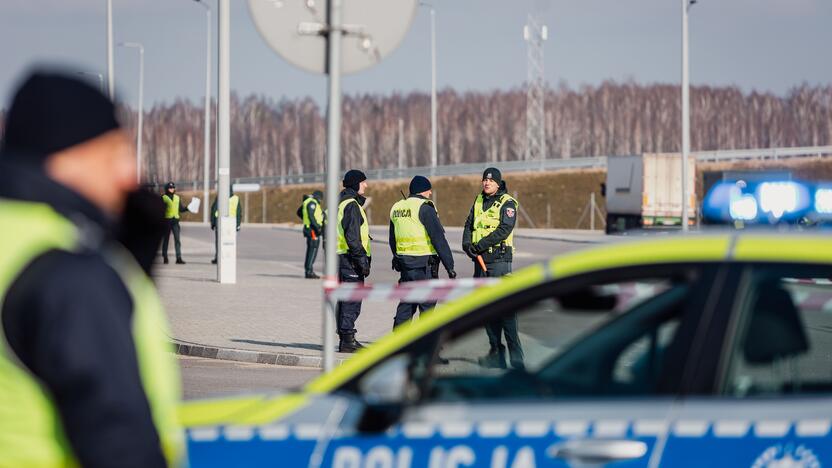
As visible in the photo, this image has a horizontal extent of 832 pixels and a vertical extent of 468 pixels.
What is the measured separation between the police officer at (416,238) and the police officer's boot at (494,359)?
1622 millimetres

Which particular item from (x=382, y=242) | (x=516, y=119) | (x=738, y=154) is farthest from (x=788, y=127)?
(x=382, y=242)

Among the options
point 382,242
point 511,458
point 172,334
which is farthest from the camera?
point 382,242

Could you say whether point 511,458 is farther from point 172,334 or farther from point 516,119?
point 516,119

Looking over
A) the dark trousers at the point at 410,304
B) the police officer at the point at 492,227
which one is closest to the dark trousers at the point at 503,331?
the police officer at the point at 492,227

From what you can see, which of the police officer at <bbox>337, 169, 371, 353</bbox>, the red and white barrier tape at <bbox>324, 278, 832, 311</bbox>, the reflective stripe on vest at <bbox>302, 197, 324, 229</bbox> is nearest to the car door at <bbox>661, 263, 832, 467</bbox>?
the red and white barrier tape at <bbox>324, 278, 832, 311</bbox>

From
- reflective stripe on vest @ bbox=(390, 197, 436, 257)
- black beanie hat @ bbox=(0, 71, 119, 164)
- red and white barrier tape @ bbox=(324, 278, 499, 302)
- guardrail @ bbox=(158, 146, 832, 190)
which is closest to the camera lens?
black beanie hat @ bbox=(0, 71, 119, 164)

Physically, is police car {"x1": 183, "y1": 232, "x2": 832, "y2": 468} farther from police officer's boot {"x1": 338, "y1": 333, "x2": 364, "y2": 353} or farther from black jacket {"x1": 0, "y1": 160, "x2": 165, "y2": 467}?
police officer's boot {"x1": 338, "y1": 333, "x2": 364, "y2": 353}

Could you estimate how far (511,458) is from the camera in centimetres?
349

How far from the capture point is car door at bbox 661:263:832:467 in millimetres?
3381

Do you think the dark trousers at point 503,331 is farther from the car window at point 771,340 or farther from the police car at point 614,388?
the car window at point 771,340

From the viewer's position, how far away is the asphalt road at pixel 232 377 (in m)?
10.6

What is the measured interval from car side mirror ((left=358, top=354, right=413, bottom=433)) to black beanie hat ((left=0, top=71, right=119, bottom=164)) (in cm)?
133

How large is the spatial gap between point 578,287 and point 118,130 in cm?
151

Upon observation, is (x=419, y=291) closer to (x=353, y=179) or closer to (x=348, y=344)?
(x=348, y=344)
